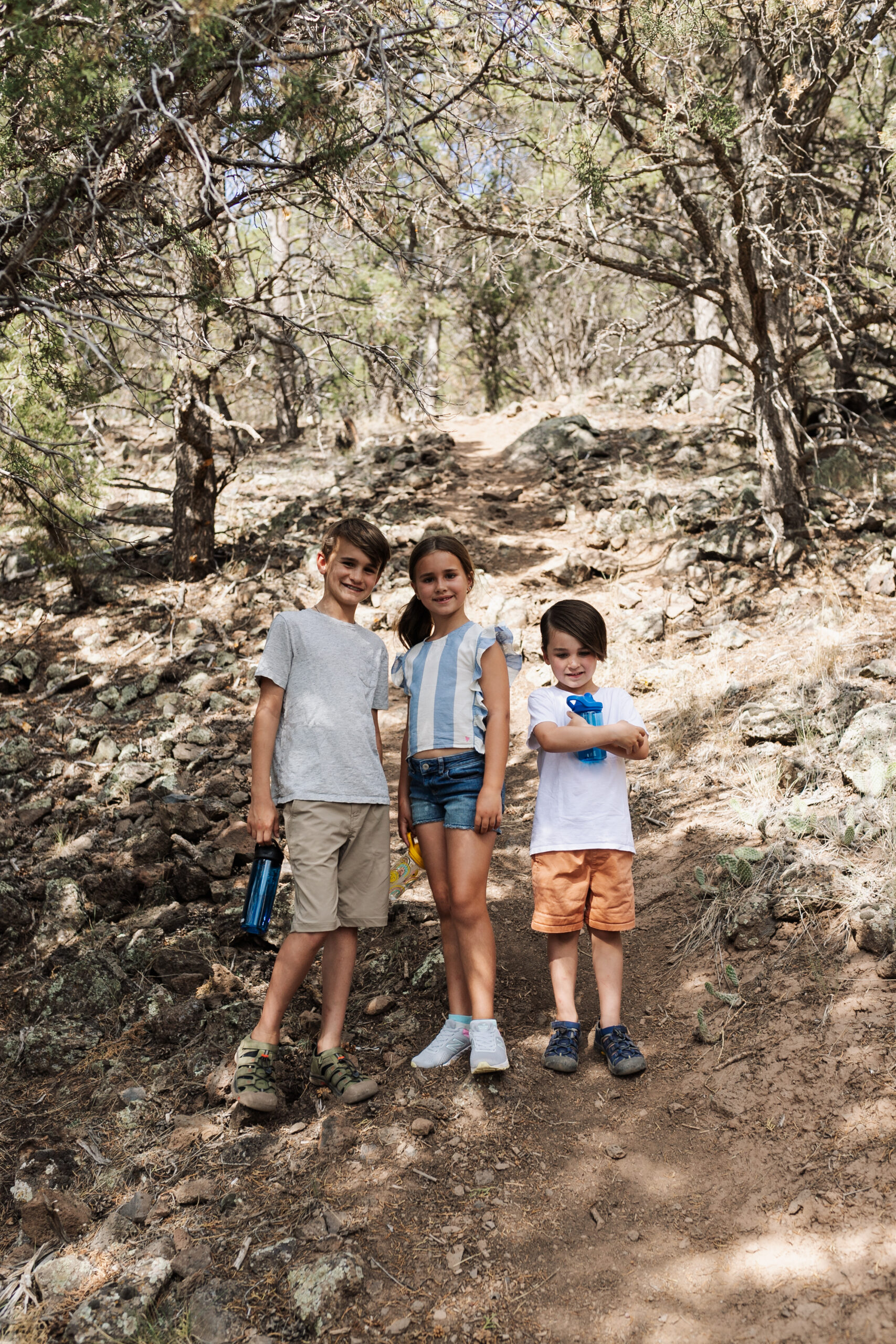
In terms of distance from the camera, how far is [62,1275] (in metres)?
2.16

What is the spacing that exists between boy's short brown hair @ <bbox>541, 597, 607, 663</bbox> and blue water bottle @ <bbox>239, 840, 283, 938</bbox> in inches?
43.0

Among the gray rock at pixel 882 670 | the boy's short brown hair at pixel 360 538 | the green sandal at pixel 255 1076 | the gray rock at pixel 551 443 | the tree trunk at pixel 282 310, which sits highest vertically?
the tree trunk at pixel 282 310

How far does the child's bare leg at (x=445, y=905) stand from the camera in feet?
9.54

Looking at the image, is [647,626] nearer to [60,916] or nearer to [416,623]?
[416,623]

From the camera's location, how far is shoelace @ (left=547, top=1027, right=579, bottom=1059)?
2824mm

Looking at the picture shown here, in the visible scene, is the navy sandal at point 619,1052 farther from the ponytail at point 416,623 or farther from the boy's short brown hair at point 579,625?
the ponytail at point 416,623

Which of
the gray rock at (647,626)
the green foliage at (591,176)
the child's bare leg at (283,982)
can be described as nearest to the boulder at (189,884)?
the child's bare leg at (283,982)

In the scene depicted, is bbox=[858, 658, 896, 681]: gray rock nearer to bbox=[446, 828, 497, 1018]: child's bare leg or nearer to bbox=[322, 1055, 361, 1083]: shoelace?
bbox=[446, 828, 497, 1018]: child's bare leg

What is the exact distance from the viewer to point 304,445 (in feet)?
45.9

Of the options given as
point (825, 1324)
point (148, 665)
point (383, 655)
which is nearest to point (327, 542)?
point (383, 655)

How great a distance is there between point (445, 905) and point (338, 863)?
1.23ft

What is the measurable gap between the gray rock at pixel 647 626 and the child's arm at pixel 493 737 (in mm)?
4425

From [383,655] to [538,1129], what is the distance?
1536mm

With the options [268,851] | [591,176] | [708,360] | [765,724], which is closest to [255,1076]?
[268,851]
